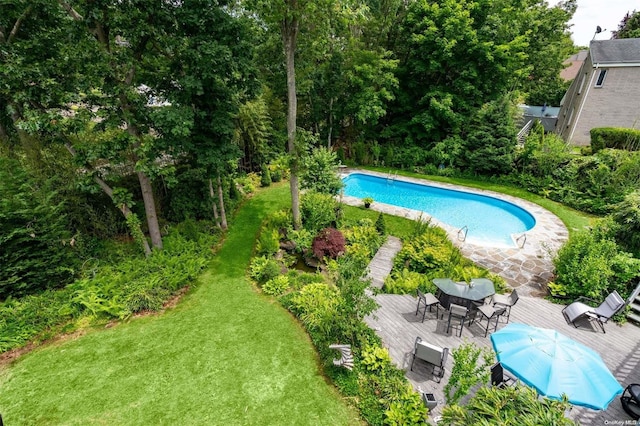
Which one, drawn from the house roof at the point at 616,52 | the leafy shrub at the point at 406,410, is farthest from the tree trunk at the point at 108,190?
the house roof at the point at 616,52

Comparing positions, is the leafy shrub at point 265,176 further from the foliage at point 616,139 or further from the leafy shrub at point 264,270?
the foliage at point 616,139

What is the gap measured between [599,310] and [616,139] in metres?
18.1

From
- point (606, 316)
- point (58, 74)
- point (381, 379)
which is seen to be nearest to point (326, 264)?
point (381, 379)

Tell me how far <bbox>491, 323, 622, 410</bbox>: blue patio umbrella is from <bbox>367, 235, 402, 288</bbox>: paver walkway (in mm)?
4706

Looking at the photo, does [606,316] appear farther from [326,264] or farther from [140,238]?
[140,238]

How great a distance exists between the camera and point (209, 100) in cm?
1009

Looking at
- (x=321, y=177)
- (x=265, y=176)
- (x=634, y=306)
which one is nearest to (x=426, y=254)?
(x=634, y=306)

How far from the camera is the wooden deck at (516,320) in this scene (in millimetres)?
6117

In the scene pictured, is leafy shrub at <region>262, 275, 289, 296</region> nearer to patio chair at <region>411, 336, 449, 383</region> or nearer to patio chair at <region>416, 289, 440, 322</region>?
patio chair at <region>416, 289, 440, 322</region>

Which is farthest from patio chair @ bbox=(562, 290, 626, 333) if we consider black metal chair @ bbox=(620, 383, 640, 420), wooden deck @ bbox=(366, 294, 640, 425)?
black metal chair @ bbox=(620, 383, 640, 420)

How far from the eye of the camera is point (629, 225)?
9.20 m

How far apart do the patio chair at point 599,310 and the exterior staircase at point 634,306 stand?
80 cm

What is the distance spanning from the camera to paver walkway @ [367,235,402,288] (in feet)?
33.1

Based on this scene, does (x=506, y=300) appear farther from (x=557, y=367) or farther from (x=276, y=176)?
(x=276, y=176)
